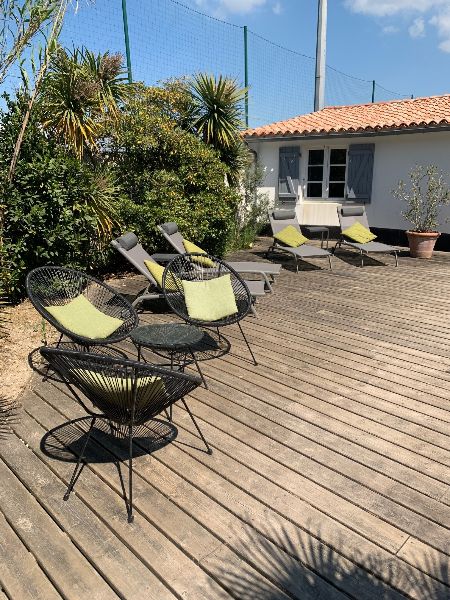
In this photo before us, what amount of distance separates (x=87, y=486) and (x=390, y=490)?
1.58 meters

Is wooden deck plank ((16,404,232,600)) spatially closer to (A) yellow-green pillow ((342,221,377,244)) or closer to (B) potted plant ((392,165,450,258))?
(A) yellow-green pillow ((342,221,377,244))

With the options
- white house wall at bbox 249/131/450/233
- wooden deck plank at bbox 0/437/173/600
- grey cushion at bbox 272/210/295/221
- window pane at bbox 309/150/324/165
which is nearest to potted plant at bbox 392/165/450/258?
white house wall at bbox 249/131/450/233

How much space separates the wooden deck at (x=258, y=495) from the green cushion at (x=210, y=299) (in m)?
0.42

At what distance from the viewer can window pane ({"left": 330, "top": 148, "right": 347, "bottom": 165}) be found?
10844 millimetres

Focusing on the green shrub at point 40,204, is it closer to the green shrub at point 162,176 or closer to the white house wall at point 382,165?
the green shrub at point 162,176

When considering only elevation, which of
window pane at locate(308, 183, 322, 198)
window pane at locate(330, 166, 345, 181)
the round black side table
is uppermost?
window pane at locate(330, 166, 345, 181)

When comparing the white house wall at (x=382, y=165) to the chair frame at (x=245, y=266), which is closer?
the chair frame at (x=245, y=266)

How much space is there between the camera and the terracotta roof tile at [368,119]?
9547 millimetres

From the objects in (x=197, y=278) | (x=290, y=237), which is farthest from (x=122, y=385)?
(x=290, y=237)

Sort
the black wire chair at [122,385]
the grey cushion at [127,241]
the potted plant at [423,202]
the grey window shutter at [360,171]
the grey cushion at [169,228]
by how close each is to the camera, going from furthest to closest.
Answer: the grey window shutter at [360,171] < the potted plant at [423,202] < the grey cushion at [169,228] < the grey cushion at [127,241] < the black wire chair at [122,385]

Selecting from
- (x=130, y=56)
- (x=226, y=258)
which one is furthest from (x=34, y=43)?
(x=226, y=258)

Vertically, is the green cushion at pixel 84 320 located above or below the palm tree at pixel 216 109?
below

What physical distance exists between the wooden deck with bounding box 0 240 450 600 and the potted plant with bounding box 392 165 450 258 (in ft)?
17.7

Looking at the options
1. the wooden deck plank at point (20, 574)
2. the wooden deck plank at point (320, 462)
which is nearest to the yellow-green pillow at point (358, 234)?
the wooden deck plank at point (320, 462)
